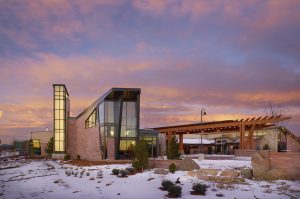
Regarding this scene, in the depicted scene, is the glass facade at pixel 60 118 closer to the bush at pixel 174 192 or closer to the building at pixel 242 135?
the building at pixel 242 135

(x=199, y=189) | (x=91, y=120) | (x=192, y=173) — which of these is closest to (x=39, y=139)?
(x=91, y=120)

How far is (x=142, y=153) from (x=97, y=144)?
16718 mm

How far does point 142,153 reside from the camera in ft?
102

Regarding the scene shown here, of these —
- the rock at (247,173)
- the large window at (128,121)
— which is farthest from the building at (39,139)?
the rock at (247,173)

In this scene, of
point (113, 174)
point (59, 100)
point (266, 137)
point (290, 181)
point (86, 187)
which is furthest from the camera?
point (266, 137)

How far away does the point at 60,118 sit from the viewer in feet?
194

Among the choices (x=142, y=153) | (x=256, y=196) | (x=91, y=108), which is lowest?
(x=256, y=196)

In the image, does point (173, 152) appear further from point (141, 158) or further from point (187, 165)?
point (141, 158)

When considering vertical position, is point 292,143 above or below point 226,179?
above

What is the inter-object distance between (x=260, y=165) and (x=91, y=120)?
97.1 ft

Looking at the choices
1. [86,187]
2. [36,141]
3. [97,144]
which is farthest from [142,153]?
[36,141]

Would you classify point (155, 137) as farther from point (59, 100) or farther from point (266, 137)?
point (266, 137)

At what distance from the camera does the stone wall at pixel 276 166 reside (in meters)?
26.1

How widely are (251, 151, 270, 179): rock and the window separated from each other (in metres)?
27.2
